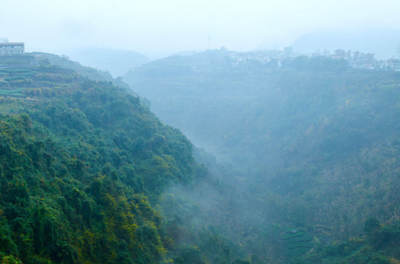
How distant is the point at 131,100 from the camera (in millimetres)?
30984

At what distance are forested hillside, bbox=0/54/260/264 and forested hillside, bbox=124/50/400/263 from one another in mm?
6618

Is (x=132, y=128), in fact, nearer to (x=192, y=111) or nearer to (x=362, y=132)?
(x=362, y=132)

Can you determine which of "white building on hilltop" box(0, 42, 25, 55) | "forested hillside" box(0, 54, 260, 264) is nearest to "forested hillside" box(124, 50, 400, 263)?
"forested hillside" box(0, 54, 260, 264)

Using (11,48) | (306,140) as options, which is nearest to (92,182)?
(306,140)

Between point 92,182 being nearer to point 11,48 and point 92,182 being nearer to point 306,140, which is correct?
point 306,140

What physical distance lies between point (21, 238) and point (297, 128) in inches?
1619

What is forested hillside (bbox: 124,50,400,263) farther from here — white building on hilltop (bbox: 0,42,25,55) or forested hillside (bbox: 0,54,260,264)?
white building on hilltop (bbox: 0,42,25,55)

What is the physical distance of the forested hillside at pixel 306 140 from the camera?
72.2 ft

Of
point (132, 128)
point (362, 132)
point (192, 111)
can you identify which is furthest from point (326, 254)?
point (192, 111)

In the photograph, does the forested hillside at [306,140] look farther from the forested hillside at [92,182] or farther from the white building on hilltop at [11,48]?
the white building on hilltop at [11,48]

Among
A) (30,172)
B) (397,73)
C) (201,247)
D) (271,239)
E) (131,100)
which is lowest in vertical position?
(271,239)

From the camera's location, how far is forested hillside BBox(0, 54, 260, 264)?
10250 mm

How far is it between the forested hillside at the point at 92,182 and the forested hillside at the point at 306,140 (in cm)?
662

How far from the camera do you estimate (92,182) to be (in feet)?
45.6
